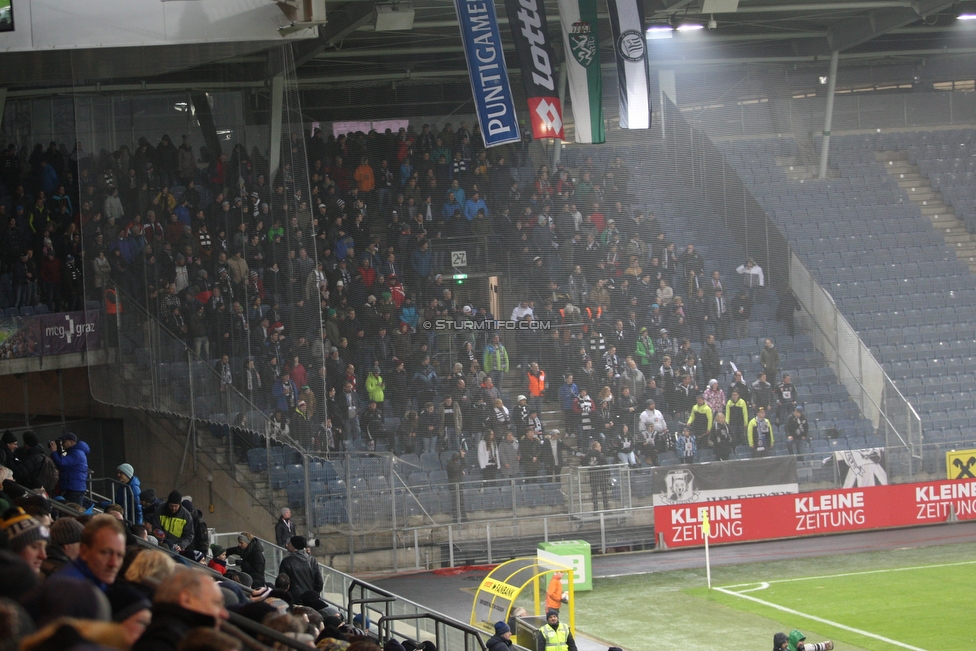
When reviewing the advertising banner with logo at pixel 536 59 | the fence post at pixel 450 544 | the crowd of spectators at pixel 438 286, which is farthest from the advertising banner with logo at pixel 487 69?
the fence post at pixel 450 544

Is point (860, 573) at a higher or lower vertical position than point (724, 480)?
lower

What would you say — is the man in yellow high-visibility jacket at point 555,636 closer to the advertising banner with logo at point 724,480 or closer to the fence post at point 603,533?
the fence post at point 603,533

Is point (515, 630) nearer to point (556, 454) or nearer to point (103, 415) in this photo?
point (556, 454)

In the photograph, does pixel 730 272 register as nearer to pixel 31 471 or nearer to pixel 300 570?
pixel 300 570

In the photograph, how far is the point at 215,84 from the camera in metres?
15.1

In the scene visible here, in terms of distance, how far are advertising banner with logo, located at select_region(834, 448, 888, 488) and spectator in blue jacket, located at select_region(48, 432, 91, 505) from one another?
13625 millimetres

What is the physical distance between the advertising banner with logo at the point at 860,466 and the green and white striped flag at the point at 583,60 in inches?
283

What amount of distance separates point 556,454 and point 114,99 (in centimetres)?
895

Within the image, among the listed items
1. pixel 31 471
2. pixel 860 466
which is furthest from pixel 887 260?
pixel 31 471

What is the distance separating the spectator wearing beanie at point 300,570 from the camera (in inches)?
412

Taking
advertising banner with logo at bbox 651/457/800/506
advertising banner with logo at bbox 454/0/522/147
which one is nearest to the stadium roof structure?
advertising banner with logo at bbox 454/0/522/147

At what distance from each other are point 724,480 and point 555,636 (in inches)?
349

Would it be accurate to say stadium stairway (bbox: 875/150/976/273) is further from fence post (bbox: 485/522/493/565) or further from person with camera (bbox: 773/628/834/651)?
person with camera (bbox: 773/628/834/651)

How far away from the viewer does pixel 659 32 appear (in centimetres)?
2241
